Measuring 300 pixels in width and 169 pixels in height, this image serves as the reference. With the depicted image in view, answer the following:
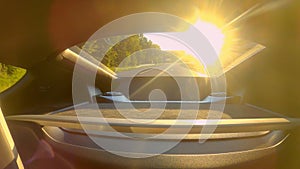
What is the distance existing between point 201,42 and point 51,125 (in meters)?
1.35

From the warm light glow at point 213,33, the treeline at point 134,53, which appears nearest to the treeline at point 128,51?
the treeline at point 134,53

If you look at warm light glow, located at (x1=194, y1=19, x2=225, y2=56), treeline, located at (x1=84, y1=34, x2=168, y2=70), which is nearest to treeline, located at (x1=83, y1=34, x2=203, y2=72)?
treeline, located at (x1=84, y1=34, x2=168, y2=70)

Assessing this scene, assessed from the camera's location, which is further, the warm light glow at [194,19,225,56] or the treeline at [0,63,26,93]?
the treeline at [0,63,26,93]

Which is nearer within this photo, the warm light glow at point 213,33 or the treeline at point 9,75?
the warm light glow at point 213,33

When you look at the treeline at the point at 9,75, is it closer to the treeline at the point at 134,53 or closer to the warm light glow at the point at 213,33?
the treeline at the point at 134,53

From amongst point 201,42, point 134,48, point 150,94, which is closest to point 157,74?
point 150,94

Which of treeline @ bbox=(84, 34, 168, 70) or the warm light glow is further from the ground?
Result: the warm light glow

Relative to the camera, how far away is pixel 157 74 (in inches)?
156

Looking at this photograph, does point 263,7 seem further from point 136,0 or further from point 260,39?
point 136,0

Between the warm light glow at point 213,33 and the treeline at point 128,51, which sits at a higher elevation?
the warm light glow at point 213,33

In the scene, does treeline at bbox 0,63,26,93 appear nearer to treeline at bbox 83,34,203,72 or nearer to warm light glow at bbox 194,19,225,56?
treeline at bbox 83,34,203,72

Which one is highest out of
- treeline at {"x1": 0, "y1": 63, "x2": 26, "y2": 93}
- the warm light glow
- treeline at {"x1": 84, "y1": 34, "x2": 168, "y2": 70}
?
the warm light glow

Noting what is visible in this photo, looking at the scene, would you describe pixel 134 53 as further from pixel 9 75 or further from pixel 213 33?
pixel 9 75

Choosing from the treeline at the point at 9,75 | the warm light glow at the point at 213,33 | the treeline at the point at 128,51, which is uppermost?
the warm light glow at the point at 213,33
